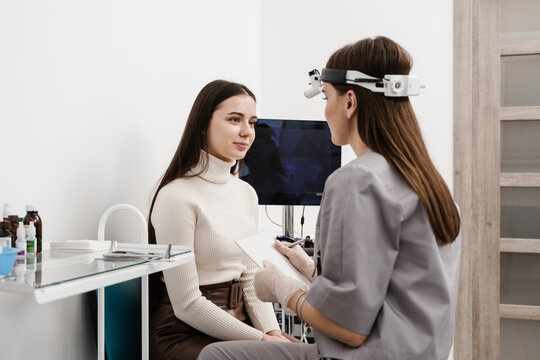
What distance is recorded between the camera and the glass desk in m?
0.93

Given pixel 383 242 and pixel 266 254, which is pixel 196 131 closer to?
pixel 266 254

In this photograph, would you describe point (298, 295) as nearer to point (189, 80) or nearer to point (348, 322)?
point (348, 322)

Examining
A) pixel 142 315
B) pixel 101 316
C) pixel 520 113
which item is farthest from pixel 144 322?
pixel 520 113

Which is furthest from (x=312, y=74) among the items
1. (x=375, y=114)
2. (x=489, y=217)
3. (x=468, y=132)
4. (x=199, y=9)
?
(x=489, y=217)

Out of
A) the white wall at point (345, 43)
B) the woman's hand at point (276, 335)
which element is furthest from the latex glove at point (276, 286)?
the white wall at point (345, 43)

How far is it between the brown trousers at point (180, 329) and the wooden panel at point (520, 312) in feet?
6.33

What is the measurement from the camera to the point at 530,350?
2.99 m

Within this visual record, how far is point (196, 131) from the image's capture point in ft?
6.05

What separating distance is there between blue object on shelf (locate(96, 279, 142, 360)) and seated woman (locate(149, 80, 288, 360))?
0.24 ft

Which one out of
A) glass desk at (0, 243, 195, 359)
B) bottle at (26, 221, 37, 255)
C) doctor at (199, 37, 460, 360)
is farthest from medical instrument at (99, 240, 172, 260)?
doctor at (199, 37, 460, 360)

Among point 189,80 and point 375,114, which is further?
point 189,80

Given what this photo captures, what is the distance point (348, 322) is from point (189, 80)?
163cm

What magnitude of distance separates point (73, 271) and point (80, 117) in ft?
2.37

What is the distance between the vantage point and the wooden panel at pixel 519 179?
117 inches
